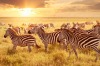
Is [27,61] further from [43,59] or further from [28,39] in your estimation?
[28,39]

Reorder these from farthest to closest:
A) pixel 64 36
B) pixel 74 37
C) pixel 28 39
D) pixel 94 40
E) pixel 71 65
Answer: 1. pixel 28 39
2. pixel 64 36
3. pixel 74 37
4. pixel 94 40
5. pixel 71 65

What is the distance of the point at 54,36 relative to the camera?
1664cm

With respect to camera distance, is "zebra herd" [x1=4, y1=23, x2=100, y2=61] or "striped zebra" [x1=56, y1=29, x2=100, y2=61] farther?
"zebra herd" [x1=4, y1=23, x2=100, y2=61]

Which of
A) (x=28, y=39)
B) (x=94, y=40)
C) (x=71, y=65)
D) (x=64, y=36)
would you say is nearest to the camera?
(x=71, y=65)

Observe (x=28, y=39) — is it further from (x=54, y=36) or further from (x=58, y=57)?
(x=58, y=57)

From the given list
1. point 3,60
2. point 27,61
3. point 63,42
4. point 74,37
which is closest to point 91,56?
point 74,37

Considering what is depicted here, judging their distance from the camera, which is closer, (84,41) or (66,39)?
(84,41)

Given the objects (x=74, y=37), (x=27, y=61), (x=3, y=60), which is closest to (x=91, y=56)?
(x=74, y=37)

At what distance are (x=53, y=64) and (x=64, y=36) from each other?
3.08m

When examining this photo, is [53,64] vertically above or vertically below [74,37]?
below

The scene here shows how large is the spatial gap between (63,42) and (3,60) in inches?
185

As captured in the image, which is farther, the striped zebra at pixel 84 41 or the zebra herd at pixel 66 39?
the zebra herd at pixel 66 39

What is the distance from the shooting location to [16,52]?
15.2m

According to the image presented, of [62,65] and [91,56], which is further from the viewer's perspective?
[91,56]
